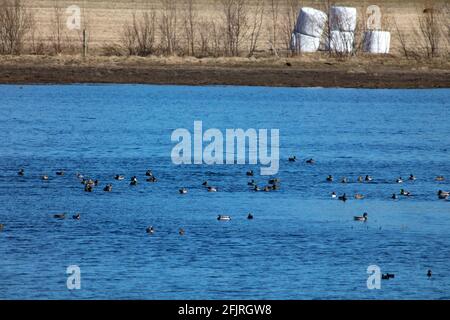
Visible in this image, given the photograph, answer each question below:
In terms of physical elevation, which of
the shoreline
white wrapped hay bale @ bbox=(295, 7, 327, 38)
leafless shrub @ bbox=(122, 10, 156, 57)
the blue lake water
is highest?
white wrapped hay bale @ bbox=(295, 7, 327, 38)

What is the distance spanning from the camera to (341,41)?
53.5 meters

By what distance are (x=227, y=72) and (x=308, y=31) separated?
23.6ft

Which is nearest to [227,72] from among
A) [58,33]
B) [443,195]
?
[58,33]

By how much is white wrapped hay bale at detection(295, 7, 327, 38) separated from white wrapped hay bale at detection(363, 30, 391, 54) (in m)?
2.24

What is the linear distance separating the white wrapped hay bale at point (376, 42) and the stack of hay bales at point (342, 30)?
860mm

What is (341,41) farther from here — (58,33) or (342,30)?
(58,33)

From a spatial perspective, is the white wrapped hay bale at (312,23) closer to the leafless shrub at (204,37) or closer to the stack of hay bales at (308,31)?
the stack of hay bales at (308,31)

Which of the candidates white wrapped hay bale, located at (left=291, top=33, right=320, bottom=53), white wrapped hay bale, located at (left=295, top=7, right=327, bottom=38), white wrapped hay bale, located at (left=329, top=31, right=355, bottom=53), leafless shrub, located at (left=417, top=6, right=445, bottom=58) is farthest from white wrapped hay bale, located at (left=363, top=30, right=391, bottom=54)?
white wrapped hay bale, located at (left=291, top=33, right=320, bottom=53)

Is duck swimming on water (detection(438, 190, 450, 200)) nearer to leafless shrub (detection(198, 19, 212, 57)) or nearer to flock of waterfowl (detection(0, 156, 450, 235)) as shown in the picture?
flock of waterfowl (detection(0, 156, 450, 235))

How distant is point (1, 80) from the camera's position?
4691 centimetres

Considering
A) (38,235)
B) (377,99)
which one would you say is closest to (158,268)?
(38,235)

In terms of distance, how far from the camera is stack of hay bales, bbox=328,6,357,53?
175ft

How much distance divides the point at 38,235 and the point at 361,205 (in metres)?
7.37
